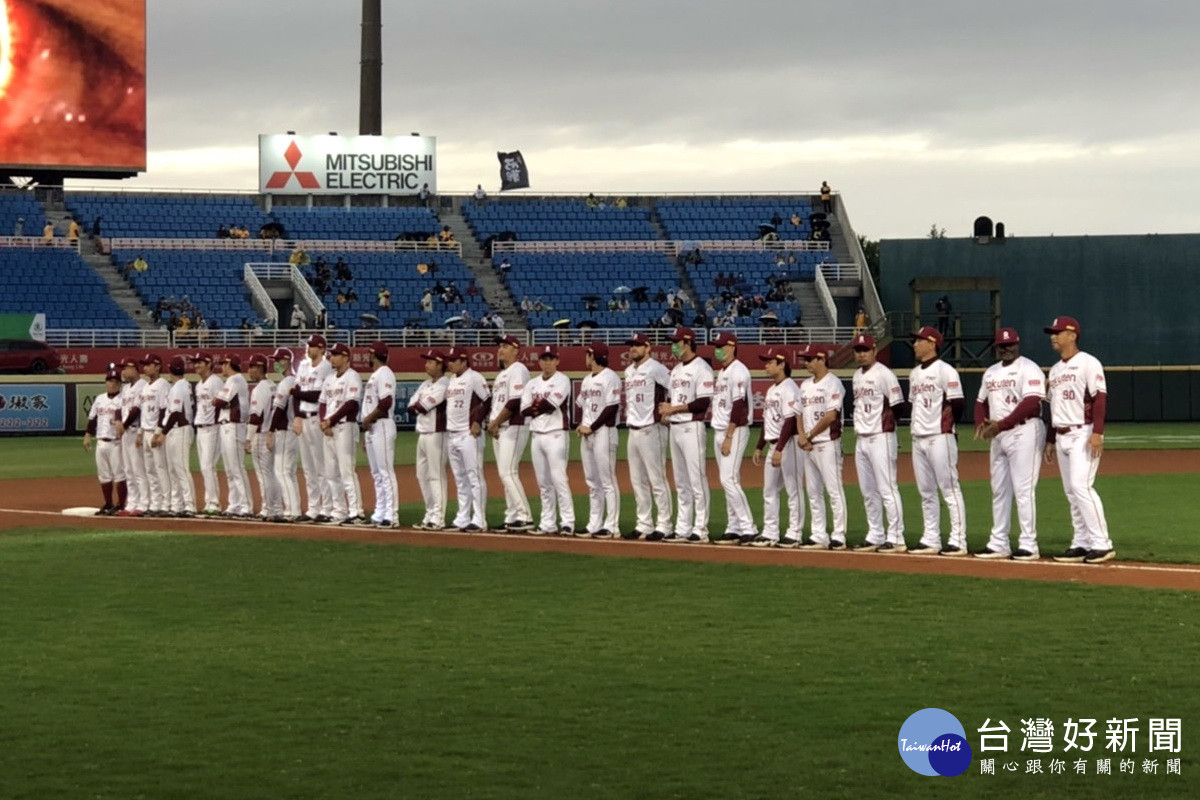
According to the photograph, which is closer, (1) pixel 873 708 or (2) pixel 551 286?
(1) pixel 873 708

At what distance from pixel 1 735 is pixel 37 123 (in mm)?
47742

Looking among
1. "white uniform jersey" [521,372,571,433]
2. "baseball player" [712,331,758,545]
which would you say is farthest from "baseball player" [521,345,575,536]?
"baseball player" [712,331,758,545]

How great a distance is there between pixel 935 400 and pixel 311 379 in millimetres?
8059

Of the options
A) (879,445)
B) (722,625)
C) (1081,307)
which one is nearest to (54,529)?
(879,445)

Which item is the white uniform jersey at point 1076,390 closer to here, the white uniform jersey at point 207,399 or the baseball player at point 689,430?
the baseball player at point 689,430

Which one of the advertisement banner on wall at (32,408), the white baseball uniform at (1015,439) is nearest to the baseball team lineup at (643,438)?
the white baseball uniform at (1015,439)

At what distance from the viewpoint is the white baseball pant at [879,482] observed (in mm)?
16634

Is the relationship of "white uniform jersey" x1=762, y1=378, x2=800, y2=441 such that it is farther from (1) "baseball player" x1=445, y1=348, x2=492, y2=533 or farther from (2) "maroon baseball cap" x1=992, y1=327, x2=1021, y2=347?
(1) "baseball player" x1=445, y1=348, x2=492, y2=533

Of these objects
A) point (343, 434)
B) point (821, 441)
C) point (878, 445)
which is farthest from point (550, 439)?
point (878, 445)

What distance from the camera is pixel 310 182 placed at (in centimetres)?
6134

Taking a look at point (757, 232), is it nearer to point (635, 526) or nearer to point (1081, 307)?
point (1081, 307)

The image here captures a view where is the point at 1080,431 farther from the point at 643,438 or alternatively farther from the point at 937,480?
the point at 643,438

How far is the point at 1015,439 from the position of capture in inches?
617

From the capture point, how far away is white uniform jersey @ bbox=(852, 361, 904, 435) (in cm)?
1664
